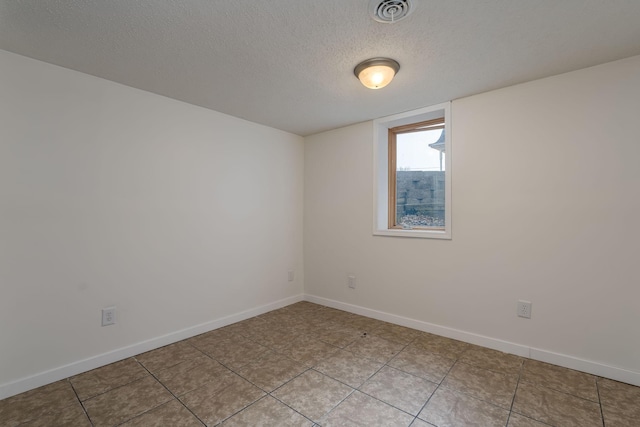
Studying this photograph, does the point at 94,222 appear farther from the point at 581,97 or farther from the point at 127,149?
the point at 581,97

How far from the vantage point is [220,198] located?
9.88 feet

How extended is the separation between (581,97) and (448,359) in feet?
7.23

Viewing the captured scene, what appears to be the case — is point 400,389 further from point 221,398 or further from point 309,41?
point 309,41

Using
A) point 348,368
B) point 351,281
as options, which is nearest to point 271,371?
point 348,368

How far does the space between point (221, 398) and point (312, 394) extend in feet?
1.87

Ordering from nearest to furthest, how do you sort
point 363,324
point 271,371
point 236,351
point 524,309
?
1. point 271,371
2. point 524,309
3. point 236,351
4. point 363,324

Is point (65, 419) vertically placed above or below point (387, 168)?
below

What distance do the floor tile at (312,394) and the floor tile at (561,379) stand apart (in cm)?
130

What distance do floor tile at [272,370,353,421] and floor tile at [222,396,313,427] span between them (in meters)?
0.05

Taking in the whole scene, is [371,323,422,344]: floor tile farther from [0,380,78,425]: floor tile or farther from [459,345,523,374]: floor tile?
[0,380,78,425]: floor tile

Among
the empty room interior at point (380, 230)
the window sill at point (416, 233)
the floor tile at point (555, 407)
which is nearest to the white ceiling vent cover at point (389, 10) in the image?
the empty room interior at point (380, 230)

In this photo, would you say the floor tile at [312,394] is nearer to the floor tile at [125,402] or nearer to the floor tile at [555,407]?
the floor tile at [125,402]

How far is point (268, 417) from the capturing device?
1.62 metres

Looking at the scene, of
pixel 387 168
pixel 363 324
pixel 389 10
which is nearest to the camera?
pixel 389 10
